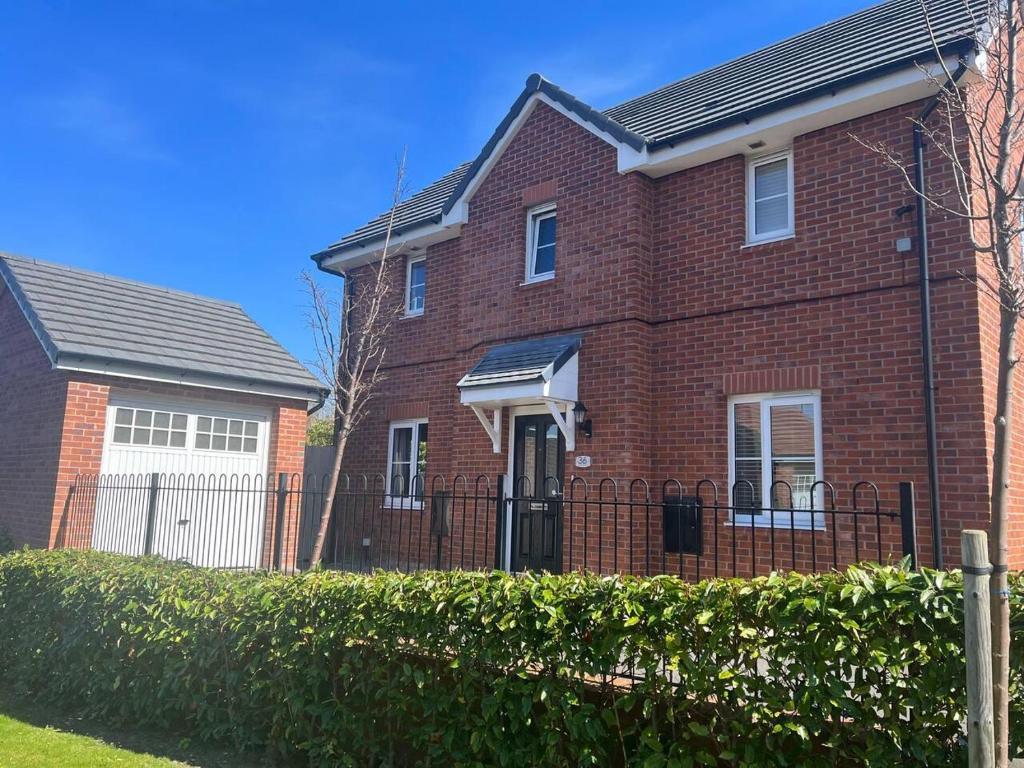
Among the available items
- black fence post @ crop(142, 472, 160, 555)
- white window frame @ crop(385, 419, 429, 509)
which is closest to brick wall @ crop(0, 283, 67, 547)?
black fence post @ crop(142, 472, 160, 555)

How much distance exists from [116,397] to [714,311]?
872 cm

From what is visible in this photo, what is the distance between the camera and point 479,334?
1184 centimetres

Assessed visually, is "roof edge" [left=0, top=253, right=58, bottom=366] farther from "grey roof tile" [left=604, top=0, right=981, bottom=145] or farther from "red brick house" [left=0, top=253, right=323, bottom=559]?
"grey roof tile" [left=604, top=0, right=981, bottom=145]

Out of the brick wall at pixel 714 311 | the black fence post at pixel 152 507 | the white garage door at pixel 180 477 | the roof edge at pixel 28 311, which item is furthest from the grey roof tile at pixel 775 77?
the black fence post at pixel 152 507

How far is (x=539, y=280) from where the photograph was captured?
1121 centimetres

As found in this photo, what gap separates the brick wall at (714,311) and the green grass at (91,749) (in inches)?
224

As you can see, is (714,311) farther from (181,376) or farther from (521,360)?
(181,376)

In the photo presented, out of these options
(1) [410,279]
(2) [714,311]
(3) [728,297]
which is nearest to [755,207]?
(3) [728,297]

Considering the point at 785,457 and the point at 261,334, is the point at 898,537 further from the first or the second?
the point at 261,334

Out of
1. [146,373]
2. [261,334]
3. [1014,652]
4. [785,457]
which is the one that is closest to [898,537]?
[785,457]

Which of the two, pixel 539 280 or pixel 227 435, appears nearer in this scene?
pixel 539 280

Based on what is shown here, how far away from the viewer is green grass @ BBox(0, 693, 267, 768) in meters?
5.16

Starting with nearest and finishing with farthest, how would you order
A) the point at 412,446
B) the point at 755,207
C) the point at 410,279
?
the point at 755,207 < the point at 412,446 < the point at 410,279

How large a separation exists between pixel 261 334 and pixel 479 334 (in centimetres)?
529
